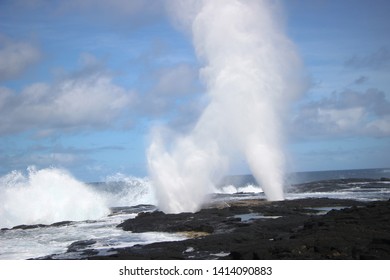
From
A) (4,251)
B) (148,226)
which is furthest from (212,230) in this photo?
(4,251)

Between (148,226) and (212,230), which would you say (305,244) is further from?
(148,226)

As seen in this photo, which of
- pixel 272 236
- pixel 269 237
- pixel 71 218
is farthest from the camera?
pixel 71 218

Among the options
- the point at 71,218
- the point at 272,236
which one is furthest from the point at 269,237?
the point at 71,218

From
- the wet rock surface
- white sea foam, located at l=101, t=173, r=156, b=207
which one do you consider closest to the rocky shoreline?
the wet rock surface

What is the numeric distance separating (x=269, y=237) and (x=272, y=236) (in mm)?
206

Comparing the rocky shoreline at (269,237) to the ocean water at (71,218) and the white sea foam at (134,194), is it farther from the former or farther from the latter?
the white sea foam at (134,194)

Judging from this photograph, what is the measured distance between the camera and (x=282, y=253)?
1214 cm

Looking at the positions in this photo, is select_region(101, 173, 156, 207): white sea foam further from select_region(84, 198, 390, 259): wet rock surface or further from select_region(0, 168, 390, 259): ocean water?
select_region(84, 198, 390, 259): wet rock surface

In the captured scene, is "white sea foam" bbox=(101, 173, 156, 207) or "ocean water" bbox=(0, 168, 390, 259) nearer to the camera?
"ocean water" bbox=(0, 168, 390, 259)

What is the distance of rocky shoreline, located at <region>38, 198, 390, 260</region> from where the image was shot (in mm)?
12164

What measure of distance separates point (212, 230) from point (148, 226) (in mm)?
3945

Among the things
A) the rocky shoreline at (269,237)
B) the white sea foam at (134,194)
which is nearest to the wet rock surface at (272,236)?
the rocky shoreline at (269,237)

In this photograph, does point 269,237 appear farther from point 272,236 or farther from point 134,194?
point 134,194

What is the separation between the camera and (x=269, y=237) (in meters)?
16.0
